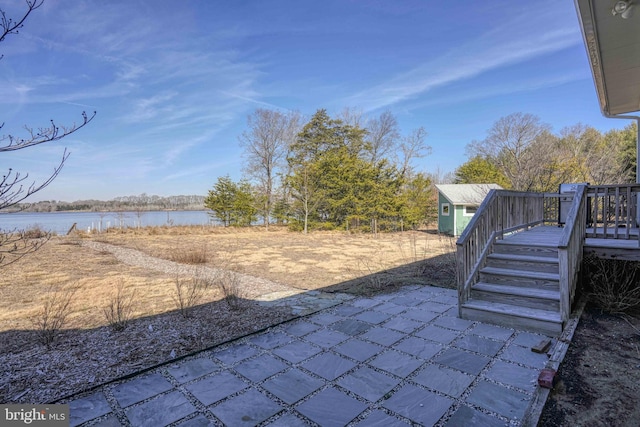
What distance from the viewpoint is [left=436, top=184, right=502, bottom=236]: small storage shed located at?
15359 millimetres

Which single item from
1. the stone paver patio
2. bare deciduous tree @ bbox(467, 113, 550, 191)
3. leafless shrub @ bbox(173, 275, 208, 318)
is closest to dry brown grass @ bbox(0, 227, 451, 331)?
leafless shrub @ bbox(173, 275, 208, 318)

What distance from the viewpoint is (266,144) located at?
22.0 meters

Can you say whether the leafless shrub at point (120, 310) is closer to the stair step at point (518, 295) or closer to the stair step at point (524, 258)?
the stair step at point (518, 295)

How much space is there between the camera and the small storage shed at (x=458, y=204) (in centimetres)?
1536

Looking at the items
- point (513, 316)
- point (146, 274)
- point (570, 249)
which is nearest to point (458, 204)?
point (570, 249)

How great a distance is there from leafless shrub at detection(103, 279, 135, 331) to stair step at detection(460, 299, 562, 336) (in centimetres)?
397

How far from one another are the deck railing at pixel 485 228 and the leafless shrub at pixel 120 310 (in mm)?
3940

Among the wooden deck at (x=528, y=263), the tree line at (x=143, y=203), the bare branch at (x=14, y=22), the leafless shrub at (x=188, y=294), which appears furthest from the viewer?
the tree line at (x=143, y=203)

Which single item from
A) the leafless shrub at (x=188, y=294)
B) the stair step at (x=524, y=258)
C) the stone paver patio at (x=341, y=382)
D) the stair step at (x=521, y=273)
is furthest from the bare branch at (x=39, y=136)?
the stair step at (x=524, y=258)

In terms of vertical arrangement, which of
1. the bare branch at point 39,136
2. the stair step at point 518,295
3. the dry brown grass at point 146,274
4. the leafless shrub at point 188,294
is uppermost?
the bare branch at point 39,136

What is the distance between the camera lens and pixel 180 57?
9789 millimetres

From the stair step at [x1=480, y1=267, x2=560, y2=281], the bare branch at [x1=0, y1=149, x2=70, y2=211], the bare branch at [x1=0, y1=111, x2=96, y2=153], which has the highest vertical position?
the bare branch at [x1=0, y1=111, x2=96, y2=153]

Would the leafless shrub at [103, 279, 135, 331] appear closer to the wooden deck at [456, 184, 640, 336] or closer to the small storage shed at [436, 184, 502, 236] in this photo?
the wooden deck at [456, 184, 640, 336]

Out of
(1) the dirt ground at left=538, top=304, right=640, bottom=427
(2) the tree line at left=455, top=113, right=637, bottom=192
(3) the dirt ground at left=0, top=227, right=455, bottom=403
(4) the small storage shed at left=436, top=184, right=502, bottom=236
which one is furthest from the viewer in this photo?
(4) the small storage shed at left=436, top=184, right=502, bottom=236
